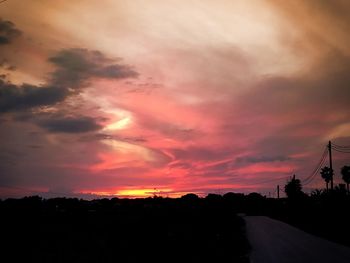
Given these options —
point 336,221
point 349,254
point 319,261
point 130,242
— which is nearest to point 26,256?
point 130,242

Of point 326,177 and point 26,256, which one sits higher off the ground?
point 326,177

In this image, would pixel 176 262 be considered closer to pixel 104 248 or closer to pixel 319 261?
pixel 319 261

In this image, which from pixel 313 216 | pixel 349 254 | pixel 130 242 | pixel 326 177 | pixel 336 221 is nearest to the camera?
pixel 349 254

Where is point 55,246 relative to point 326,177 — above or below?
below

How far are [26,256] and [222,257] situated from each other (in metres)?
9.25

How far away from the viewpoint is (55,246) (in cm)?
2352

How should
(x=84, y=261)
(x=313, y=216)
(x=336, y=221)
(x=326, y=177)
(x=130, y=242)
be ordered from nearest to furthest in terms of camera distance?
(x=84, y=261) < (x=130, y=242) < (x=336, y=221) < (x=313, y=216) < (x=326, y=177)

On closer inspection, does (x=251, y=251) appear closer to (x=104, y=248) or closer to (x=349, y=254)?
(x=349, y=254)

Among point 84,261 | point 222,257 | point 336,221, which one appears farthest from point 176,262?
point 336,221

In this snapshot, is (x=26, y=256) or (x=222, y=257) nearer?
(x=222, y=257)

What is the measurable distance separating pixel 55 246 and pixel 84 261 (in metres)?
7.78

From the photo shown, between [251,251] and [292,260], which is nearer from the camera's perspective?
[292,260]

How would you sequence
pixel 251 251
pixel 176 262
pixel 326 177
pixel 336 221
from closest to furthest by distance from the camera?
pixel 176 262 < pixel 251 251 < pixel 336 221 < pixel 326 177

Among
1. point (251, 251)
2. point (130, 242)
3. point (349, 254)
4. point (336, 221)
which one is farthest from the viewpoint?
point (336, 221)
